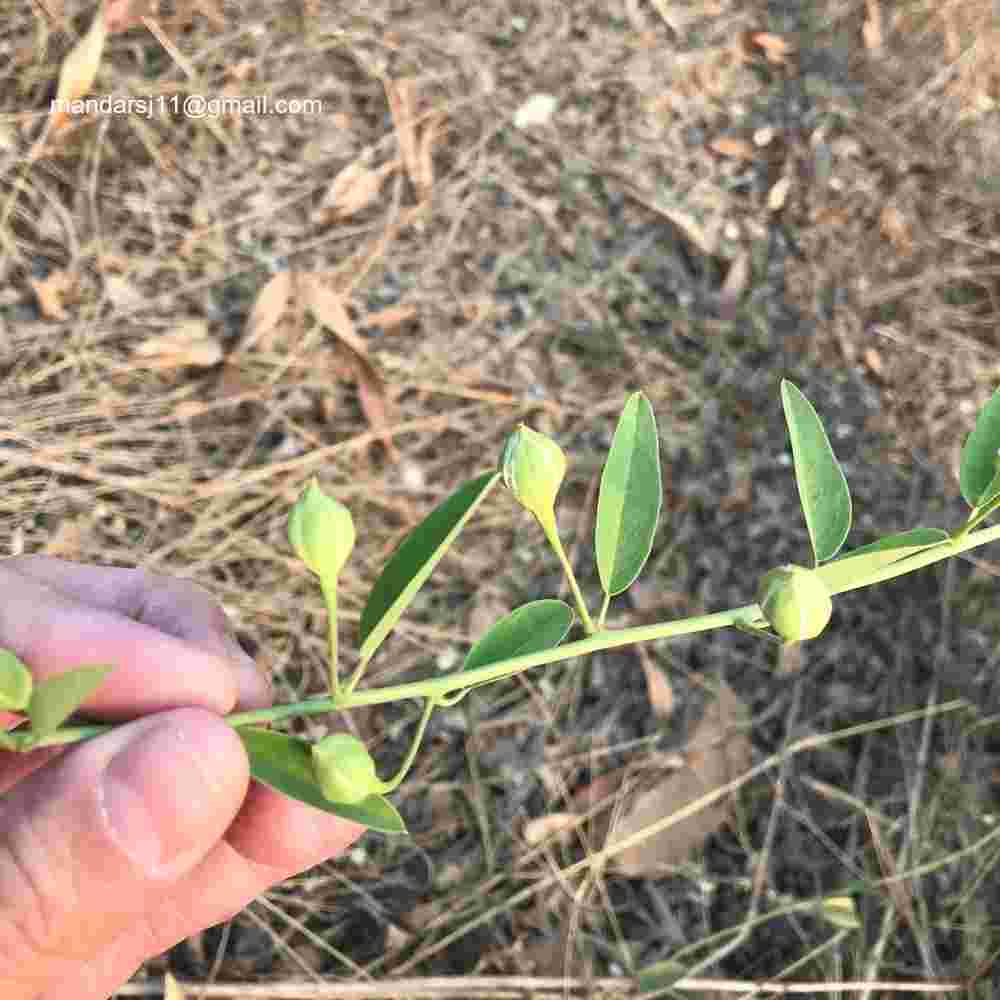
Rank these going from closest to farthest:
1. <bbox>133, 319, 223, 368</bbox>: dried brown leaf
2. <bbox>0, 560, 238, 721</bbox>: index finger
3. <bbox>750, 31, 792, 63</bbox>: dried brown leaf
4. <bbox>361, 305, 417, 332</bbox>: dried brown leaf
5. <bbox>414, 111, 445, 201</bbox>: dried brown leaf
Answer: <bbox>0, 560, 238, 721</bbox>: index finger → <bbox>133, 319, 223, 368</bbox>: dried brown leaf → <bbox>361, 305, 417, 332</bbox>: dried brown leaf → <bbox>414, 111, 445, 201</bbox>: dried brown leaf → <bbox>750, 31, 792, 63</bbox>: dried brown leaf

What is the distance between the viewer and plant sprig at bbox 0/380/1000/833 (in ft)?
2.11

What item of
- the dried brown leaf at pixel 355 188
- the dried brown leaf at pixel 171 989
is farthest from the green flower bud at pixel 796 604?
the dried brown leaf at pixel 355 188

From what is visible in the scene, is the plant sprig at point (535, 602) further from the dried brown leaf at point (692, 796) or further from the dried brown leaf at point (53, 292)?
the dried brown leaf at point (53, 292)

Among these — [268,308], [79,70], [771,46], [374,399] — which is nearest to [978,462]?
[374,399]

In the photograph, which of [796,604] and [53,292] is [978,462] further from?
[53,292]

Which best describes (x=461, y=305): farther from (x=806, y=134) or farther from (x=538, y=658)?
(x=538, y=658)

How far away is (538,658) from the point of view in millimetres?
686

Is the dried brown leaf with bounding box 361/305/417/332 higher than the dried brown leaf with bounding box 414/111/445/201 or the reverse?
the reverse

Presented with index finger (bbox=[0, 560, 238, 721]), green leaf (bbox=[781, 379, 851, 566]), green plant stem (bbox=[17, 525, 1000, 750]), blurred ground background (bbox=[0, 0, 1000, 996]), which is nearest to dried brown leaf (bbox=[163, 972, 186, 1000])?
blurred ground background (bbox=[0, 0, 1000, 996])

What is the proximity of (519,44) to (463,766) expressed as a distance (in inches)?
56.2

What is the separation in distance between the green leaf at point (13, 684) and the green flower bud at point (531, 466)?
314 mm

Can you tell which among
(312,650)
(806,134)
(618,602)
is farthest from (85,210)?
(806,134)

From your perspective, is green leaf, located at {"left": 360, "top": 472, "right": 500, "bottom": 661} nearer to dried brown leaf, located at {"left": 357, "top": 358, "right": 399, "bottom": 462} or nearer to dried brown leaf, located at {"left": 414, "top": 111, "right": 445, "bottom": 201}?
dried brown leaf, located at {"left": 357, "top": 358, "right": 399, "bottom": 462}

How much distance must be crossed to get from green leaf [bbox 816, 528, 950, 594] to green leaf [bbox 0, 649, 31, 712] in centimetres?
48
